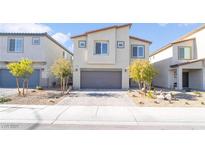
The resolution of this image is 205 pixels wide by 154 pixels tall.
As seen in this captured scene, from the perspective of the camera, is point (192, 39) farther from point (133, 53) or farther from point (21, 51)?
point (21, 51)

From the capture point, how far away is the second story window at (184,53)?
2414 centimetres

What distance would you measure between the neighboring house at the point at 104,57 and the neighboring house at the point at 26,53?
3.90 metres

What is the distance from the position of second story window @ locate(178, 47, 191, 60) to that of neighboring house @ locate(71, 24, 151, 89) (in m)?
4.04

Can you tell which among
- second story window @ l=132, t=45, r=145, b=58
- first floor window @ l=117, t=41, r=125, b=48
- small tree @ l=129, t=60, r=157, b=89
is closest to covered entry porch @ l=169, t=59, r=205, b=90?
second story window @ l=132, t=45, r=145, b=58

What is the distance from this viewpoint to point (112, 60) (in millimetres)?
22016

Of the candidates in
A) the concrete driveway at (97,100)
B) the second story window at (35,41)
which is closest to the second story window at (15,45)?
the second story window at (35,41)

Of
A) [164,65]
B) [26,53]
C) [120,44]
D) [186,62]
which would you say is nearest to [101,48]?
[120,44]

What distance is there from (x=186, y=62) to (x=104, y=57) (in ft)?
30.5

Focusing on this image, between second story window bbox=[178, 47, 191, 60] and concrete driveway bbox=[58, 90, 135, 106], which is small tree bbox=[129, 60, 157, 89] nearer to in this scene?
concrete driveway bbox=[58, 90, 135, 106]

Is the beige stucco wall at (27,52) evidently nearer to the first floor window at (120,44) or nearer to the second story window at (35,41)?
the second story window at (35,41)

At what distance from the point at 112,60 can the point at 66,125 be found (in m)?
14.8
